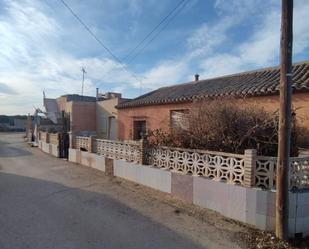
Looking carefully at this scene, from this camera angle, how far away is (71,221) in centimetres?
545

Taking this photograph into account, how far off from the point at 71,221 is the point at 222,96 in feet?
21.0

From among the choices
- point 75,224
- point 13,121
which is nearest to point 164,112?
A: point 75,224

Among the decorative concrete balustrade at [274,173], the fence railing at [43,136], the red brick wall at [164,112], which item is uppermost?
the red brick wall at [164,112]

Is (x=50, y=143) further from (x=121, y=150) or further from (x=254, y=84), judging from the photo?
(x=254, y=84)

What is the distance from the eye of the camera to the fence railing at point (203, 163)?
228 inches

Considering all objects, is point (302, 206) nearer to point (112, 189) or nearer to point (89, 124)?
point (112, 189)

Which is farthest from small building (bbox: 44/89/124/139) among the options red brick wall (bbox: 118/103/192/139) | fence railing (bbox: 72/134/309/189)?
fence railing (bbox: 72/134/309/189)

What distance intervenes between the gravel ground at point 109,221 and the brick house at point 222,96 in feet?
9.77

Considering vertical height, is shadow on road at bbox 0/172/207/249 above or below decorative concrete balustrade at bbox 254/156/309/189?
below

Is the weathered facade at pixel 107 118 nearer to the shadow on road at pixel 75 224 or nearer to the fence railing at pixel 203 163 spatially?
the fence railing at pixel 203 163

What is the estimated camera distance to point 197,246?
14.8ft

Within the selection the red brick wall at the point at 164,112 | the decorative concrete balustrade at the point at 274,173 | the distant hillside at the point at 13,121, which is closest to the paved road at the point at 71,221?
the decorative concrete balustrade at the point at 274,173

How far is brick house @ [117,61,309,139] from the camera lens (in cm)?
807

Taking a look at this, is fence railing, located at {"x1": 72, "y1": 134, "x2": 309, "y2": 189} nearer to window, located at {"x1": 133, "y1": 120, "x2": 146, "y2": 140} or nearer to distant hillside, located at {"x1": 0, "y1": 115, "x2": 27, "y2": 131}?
window, located at {"x1": 133, "y1": 120, "x2": 146, "y2": 140}
